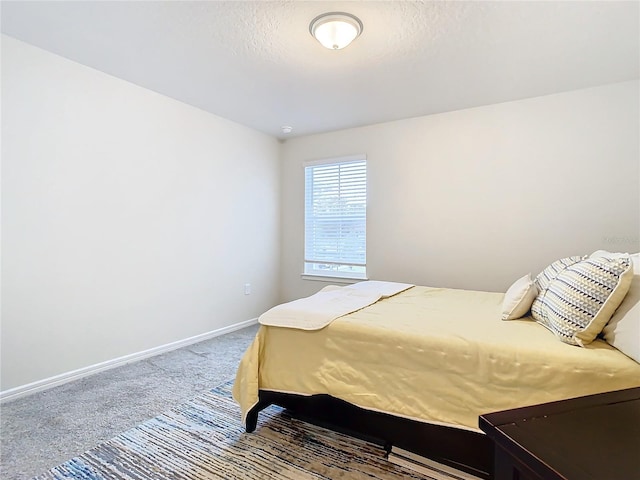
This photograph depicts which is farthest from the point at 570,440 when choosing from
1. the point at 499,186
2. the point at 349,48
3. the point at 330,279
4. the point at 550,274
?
the point at 330,279

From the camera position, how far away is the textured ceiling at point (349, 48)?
1.94 m

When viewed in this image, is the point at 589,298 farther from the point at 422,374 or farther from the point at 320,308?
the point at 320,308

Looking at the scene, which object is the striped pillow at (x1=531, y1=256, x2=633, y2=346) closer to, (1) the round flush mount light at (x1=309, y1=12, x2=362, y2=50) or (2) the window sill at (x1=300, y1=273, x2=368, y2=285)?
(1) the round flush mount light at (x1=309, y1=12, x2=362, y2=50)

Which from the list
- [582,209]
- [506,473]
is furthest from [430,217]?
[506,473]

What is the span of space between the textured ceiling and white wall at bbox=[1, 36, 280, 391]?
10.8 inches

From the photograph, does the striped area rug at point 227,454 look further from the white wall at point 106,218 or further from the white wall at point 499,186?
the white wall at point 499,186

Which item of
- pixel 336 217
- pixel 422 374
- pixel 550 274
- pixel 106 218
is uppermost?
pixel 336 217

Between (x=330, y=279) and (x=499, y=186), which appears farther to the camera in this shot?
(x=330, y=279)

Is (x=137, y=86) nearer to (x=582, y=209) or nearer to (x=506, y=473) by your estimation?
(x=506, y=473)

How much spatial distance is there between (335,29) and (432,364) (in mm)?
1968

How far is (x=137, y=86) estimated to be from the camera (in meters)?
2.95

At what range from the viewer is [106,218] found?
9.09 ft

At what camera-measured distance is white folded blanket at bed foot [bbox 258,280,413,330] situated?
1.89 meters

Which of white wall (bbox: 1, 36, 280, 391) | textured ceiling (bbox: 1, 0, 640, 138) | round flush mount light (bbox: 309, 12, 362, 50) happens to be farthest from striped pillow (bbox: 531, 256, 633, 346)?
white wall (bbox: 1, 36, 280, 391)
